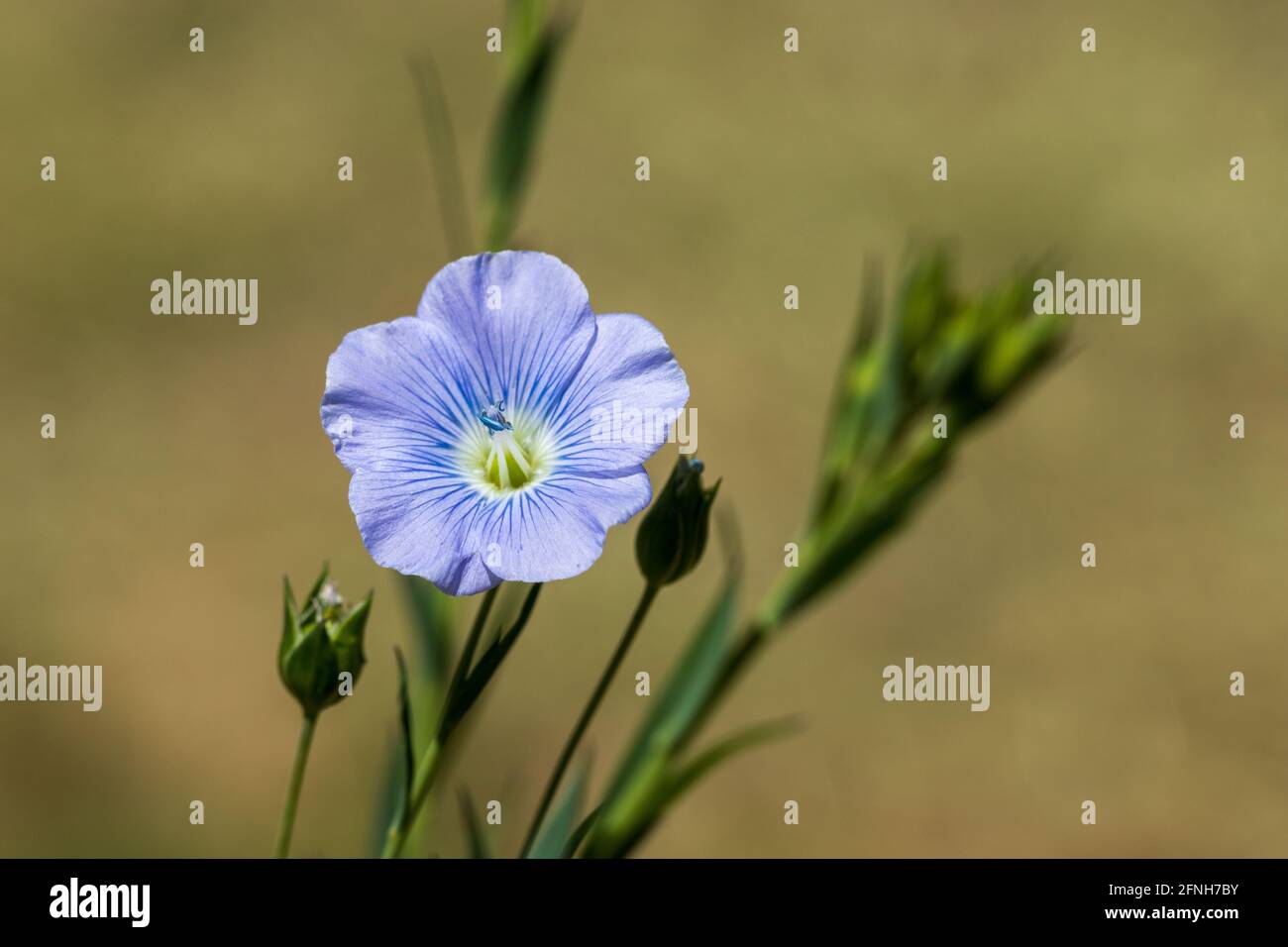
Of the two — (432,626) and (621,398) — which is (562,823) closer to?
(432,626)

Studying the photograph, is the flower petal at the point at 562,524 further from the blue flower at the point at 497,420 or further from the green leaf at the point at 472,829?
the green leaf at the point at 472,829

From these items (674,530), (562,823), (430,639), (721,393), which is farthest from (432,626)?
(721,393)

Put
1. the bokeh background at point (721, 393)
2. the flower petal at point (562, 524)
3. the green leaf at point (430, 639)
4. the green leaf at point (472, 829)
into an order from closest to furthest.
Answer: the flower petal at point (562, 524)
the green leaf at point (472, 829)
the green leaf at point (430, 639)
the bokeh background at point (721, 393)

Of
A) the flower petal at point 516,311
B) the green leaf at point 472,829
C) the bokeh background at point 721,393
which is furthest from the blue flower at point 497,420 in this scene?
the bokeh background at point 721,393

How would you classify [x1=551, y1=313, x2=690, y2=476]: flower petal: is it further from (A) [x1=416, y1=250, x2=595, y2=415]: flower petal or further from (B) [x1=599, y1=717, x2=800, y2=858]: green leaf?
(B) [x1=599, y1=717, x2=800, y2=858]: green leaf

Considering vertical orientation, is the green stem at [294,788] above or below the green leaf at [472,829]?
above

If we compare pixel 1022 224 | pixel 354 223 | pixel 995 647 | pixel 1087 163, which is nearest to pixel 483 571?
pixel 995 647

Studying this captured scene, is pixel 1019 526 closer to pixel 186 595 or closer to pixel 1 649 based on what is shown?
pixel 186 595
